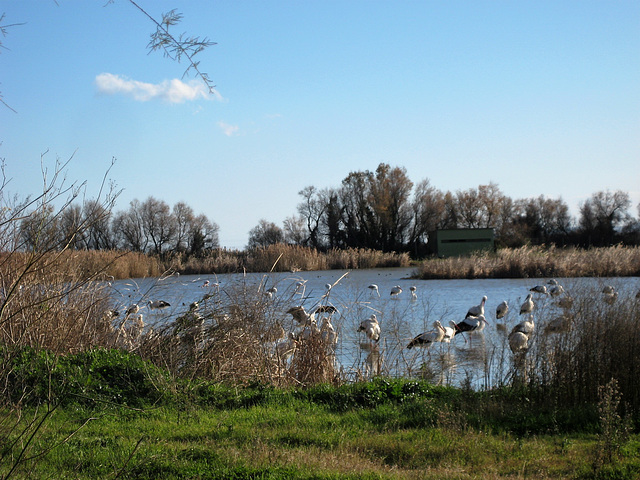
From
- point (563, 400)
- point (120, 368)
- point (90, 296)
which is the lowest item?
point (563, 400)

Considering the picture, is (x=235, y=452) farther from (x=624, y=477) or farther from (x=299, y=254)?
(x=299, y=254)

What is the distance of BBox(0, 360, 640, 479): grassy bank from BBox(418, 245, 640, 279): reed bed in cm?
2385

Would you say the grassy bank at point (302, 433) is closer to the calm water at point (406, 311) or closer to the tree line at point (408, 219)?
the calm water at point (406, 311)

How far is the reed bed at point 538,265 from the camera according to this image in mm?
30688

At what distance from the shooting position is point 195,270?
1598 inches

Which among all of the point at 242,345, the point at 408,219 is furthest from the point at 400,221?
the point at 242,345

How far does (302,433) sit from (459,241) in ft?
199

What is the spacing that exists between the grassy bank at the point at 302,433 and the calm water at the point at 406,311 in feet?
4.48

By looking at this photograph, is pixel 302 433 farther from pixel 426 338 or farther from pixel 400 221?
pixel 400 221

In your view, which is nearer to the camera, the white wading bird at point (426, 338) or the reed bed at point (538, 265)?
the white wading bird at point (426, 338)

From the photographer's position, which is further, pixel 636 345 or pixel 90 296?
pixel 90 296

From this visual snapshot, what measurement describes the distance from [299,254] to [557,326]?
35.0 m

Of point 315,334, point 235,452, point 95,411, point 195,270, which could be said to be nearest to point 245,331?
point 315,334

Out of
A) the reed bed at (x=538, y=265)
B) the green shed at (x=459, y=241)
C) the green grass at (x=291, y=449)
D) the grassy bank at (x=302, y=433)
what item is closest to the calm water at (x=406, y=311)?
the grassy bank at (x=302, y=433)
